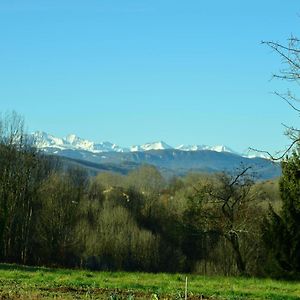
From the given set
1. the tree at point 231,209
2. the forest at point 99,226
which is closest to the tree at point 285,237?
the tree at point 231,209

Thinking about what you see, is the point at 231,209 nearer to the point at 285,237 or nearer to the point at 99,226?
the point at 285,237

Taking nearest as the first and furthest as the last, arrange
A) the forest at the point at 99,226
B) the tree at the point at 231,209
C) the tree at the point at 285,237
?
the tree at the point at 285,237, the tree at the point at 231,209, the forest at the point at 99,226

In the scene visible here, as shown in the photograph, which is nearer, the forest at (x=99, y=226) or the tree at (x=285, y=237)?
the tree at (x=285, y=237)

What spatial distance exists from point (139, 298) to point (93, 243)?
150 feet

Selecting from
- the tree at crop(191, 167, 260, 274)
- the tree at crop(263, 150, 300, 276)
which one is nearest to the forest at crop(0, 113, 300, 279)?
the tree at crop(191, 167, 260, 274)

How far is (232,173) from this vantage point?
4019cm

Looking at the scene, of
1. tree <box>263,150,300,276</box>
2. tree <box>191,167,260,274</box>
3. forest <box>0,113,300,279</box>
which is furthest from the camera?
forest <box>0,113,300,279</box>

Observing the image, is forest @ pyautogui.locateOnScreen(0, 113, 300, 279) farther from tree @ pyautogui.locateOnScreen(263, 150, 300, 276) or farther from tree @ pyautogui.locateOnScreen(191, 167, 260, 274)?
tree @ pyautogui.locateOnScreen(263, 150, 300, 276)

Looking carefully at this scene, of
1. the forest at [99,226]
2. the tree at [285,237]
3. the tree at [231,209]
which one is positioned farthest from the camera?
the forest at [99,226]

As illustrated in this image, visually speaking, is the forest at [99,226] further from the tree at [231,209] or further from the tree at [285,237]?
the tree at [285,237]

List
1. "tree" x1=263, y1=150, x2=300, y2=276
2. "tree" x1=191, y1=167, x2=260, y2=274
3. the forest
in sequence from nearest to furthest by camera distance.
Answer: "tree" x1=263, y1=150, x2=300, y2=276, "tree" x1=191, y1=167, x2=260, y2=274, the forest

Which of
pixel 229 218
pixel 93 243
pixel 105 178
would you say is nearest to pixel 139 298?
pixel 229 218

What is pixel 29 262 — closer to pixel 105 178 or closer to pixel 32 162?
pixel 32 162

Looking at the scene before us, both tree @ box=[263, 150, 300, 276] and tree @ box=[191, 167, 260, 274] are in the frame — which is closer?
tree @ box=[263, 150, 300, 276]
